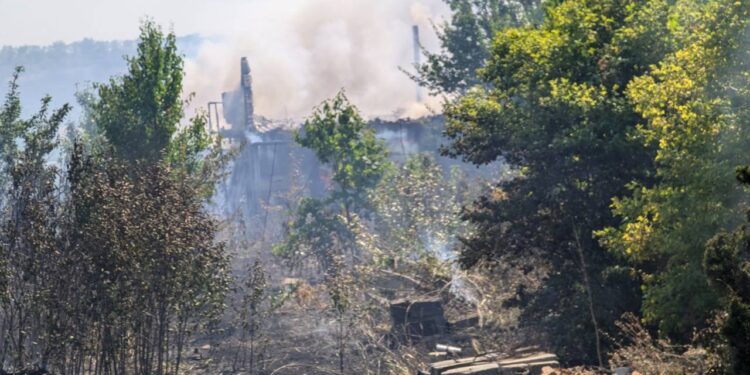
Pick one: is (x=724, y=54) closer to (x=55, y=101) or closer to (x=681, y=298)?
(x=681, y=298)

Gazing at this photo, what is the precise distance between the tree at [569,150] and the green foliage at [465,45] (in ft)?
80.0

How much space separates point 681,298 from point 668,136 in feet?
7.99

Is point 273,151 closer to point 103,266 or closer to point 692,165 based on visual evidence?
point 103,266

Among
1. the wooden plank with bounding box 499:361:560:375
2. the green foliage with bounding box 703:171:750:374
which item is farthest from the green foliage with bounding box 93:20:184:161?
the green foliage with bounding box 703:171:750:374

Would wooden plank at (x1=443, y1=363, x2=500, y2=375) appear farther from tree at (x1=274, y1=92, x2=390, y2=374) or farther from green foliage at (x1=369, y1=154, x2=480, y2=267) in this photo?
tree at (x1=274, y1=92, x2=390, y2=374)

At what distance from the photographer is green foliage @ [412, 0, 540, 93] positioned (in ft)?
165

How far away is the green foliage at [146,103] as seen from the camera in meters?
30.3

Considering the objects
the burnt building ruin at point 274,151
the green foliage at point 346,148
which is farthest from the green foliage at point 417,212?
the burnt building ruin at point 274,151

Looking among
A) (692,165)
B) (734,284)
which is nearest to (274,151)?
(692,165)

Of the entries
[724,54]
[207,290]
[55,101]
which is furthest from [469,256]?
[55,101]

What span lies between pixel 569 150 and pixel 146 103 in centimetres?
1189

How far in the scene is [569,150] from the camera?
2309cm

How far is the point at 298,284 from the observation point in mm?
33594

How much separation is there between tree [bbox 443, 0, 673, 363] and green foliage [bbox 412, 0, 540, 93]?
24383 mm
